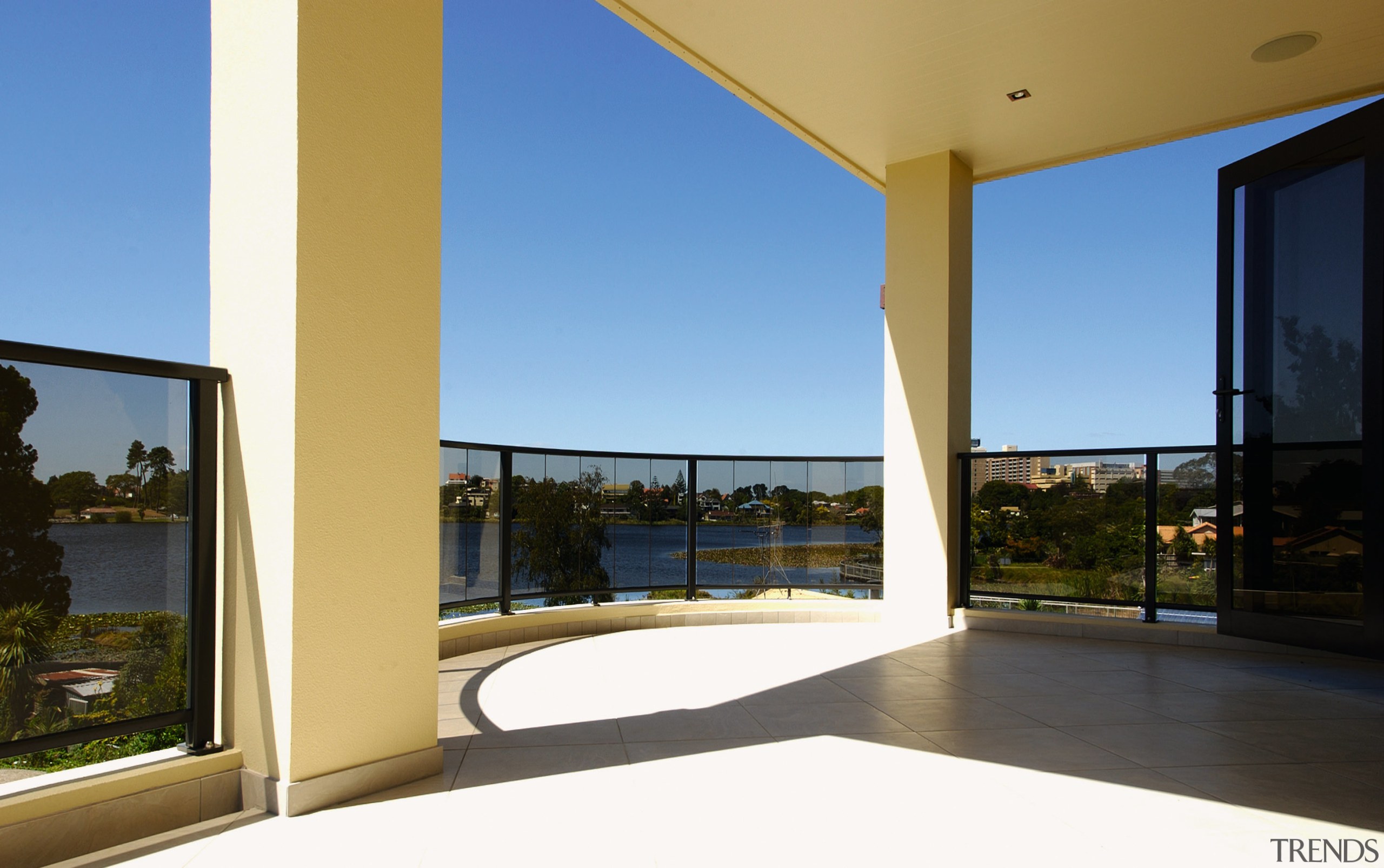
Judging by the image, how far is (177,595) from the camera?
2148 millimetres

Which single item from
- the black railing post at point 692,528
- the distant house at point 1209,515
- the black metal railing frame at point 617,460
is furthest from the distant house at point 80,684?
the distant house at point 1209,515

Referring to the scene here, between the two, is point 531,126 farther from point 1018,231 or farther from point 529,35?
point 1018,231

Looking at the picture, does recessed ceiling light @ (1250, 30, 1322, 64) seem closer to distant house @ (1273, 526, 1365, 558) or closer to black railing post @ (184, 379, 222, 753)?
distant house @ (1273, 526, 1365, 558)

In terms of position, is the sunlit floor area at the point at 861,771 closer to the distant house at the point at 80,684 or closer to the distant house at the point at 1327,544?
the distant house at the point at 80,684

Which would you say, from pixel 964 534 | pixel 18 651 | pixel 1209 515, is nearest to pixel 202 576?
pixel 18 651

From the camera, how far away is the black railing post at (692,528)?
5527 millimetres

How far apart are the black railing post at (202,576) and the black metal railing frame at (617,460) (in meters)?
1.37

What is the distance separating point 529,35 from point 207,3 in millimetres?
35324

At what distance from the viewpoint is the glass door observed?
3.76 m

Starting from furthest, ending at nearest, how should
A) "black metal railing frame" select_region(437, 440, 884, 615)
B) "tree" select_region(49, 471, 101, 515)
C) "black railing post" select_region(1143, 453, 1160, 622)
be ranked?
"black railing post" select_region(1143, 453, 1160, 622) < "black metal railing frame" select_region(437, 440, 884, 615) < "tree" select_region(49, 471, 101, 515)

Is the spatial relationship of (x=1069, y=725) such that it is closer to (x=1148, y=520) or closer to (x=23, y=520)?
(x=1148, y=520)

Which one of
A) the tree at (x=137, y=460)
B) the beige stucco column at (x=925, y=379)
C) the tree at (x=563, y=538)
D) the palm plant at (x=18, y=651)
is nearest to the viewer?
the palm plant at (x=18, y=651)

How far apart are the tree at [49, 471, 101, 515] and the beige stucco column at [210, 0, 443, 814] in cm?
31

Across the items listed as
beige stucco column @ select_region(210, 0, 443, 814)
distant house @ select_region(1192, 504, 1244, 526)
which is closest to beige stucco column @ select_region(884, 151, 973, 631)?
distant house @ select_region(1192, 504, 1244, 526)
